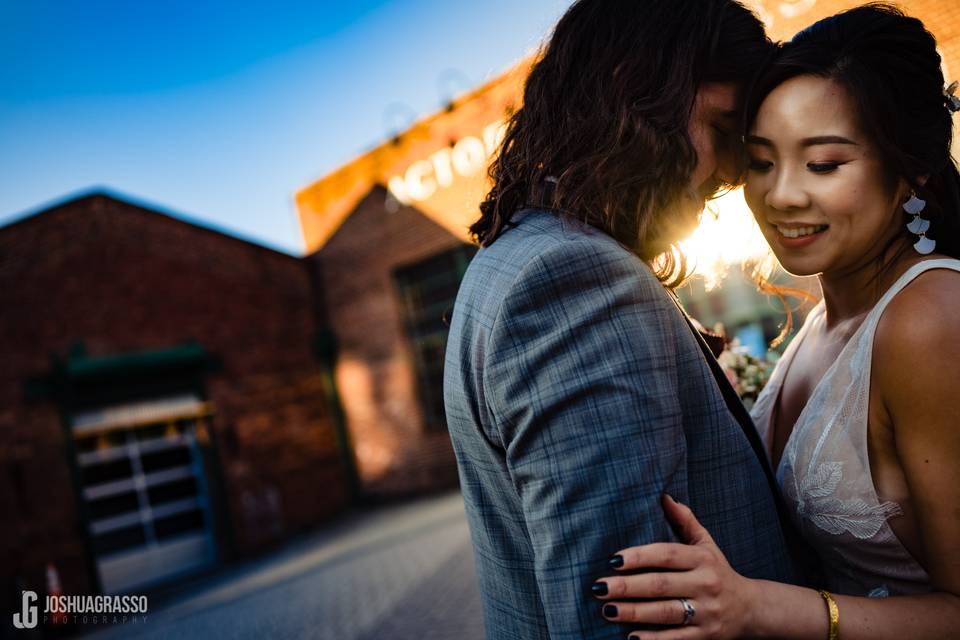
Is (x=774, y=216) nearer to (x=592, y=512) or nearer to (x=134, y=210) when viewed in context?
(x=592, y=512)

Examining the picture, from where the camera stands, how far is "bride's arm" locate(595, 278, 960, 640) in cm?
109

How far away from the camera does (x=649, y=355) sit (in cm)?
96

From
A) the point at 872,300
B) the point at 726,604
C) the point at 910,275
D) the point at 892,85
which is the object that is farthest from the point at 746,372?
the point at 726,604

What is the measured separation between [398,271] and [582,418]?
38.7 ft

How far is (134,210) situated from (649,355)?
12310 mm

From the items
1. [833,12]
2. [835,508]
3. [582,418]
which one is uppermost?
[833,12]

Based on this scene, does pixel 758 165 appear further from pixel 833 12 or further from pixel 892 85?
pixel 833 12

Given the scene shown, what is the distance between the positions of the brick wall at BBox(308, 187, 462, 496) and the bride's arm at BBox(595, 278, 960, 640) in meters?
10.6

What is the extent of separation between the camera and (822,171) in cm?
150

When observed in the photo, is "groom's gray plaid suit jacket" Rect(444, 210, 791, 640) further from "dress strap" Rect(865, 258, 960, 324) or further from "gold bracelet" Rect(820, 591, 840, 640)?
"dress strap" Rect(865, 258, 960, 324)

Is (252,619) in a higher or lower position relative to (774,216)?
lower

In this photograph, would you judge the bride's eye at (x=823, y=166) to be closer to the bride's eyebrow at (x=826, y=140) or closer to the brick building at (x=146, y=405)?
the bride's eyebrow at (x=826, y=140)

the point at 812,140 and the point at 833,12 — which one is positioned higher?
the point at 833,12

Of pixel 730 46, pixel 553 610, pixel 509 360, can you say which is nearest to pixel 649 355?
pixel 509 360
